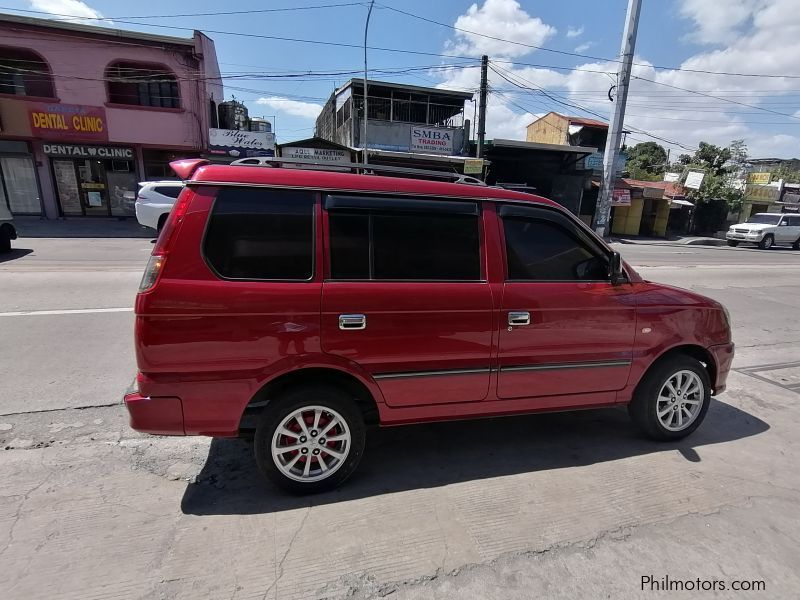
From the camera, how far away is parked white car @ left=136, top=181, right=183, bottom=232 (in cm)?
1354

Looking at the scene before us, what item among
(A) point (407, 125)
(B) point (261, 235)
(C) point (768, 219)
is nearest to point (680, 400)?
(B) point (261, 235)

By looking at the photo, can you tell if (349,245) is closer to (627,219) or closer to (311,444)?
(311,444)

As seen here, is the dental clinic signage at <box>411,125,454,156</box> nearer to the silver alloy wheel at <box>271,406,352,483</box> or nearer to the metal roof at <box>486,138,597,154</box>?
the metal roof at <box>486,138,597,154</box>

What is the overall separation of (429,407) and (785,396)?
4.32 m

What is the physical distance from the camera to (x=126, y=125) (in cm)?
1916

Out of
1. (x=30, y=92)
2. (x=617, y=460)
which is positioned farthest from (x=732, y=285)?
(x=30, y=92)

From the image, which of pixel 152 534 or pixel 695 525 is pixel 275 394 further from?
pixel 695 525

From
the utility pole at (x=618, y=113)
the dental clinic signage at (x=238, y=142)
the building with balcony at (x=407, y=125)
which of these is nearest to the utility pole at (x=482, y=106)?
the building with balcony at (x=407, y=125)

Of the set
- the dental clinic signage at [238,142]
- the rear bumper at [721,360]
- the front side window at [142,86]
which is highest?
the front side window at [142,86]

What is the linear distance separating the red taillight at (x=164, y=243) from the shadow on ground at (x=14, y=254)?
35.8 ft

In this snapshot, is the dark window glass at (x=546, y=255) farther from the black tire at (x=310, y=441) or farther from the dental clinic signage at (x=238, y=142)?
the dental clinic signage at (x=238, y=142)

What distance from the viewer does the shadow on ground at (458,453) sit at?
286 cm

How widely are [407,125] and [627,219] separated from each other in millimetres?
16040

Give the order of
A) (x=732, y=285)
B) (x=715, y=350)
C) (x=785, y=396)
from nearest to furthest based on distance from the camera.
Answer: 1. (x=715, y=350)
2. (x=785, y=396)
3. (x=732, y=285)
